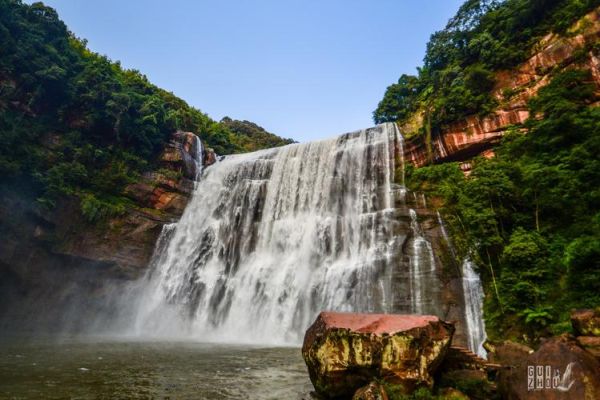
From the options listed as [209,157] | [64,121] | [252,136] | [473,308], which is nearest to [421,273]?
[473,308]

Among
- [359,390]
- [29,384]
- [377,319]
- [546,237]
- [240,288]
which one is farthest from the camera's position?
[240,288]

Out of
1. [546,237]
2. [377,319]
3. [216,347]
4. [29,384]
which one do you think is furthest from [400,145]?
[29,384]

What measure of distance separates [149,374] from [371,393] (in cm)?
535

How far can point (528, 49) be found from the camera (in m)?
19.2

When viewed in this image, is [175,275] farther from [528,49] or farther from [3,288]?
[528,49]

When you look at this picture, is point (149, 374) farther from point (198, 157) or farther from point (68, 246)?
point (198, 157)

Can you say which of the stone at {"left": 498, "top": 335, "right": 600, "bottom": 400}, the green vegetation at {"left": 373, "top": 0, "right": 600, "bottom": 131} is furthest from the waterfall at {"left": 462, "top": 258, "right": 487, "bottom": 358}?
the green vegetation at {"left": 373, "top": 0, "right": 600, "bottom": 131}

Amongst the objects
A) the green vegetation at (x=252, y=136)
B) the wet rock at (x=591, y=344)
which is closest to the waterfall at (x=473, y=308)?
the wet rock at (x=591, y=344)

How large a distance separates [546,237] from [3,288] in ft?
88.9

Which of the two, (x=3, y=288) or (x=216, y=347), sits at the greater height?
(x=3, y=288)

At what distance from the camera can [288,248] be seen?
1991 cm

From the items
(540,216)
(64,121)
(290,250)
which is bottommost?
(290,250)

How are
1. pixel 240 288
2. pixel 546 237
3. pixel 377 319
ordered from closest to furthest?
pixel 377 319
pixel 546 237
pixel 240 288

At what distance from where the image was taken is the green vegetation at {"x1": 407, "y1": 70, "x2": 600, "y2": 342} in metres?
10.5
